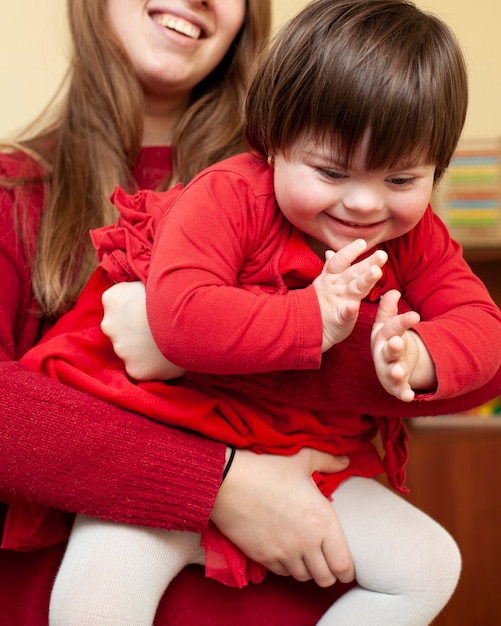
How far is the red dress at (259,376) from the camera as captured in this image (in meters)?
0.95

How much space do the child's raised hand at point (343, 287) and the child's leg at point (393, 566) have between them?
324 millimetres

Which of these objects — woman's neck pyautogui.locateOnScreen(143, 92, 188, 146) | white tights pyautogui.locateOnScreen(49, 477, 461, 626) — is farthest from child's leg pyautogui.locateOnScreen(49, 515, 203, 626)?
woman's neck pyautogui.locateOnScreen(143, 92, 188, 146)

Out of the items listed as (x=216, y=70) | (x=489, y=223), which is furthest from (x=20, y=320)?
(x=489, y=223)

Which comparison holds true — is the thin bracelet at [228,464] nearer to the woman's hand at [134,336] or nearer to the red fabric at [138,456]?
the red fabric at [138,456]

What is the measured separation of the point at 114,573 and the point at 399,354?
17.6 inches

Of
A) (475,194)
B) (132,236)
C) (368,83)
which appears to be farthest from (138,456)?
(475,194)

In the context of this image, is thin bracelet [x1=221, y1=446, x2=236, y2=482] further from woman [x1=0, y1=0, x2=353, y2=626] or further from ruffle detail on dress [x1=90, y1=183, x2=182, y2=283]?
ruffle detail on dress [x1=90, y1=183, x2=182, y2=283]

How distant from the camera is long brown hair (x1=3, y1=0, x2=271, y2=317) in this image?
1254mm

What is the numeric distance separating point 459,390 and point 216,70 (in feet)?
2.92

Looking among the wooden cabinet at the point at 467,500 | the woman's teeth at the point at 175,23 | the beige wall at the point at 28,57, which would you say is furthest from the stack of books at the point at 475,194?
the woman's teeth at the point at 175,23

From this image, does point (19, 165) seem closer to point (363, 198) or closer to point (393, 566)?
point (363, 198)

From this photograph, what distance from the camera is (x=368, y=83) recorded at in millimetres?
832

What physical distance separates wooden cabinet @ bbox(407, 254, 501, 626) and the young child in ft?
4.56

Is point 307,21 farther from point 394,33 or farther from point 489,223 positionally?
point 489,223
